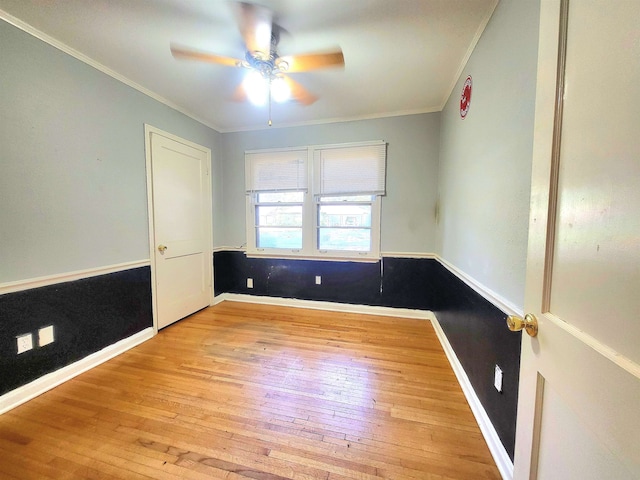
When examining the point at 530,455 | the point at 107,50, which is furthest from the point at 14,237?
the point at 530,455

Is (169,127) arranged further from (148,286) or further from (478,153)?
(478,153)

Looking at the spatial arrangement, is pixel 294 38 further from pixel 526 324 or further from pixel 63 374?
pixel 63 374

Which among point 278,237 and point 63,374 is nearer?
point 63,374

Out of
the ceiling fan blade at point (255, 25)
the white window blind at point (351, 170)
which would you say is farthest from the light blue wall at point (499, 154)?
the ceiling fan blade at point (255, 25)

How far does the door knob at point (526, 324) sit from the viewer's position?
0.74 metres

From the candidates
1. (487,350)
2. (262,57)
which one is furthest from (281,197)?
(487,350)

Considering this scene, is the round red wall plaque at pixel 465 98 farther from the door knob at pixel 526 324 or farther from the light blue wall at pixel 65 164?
the light blue wall at pixel 65 164

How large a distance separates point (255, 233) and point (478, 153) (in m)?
2.78

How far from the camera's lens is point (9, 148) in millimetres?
1569

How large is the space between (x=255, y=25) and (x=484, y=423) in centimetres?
266

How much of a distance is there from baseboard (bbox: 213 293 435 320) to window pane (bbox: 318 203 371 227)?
1068mm

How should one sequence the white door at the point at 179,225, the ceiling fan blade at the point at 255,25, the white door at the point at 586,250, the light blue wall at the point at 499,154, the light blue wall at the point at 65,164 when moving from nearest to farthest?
the white door at the point at 586,250 → the light blue wall at the point at 499,154 → the ceiling fan blade at the point at 255,25 → the light blue wall at the point at 65,164 → the white door at the point at 179,225

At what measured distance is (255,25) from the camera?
1.44m

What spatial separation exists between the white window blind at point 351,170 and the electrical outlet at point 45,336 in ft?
8.93
